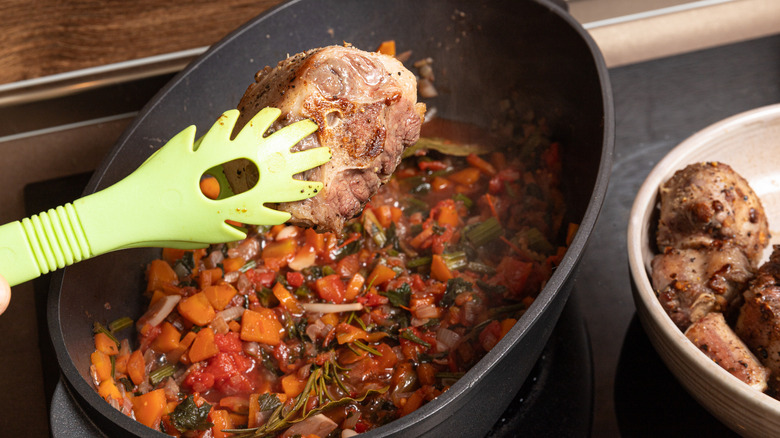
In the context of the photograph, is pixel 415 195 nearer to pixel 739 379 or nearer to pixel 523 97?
pixel 523 97

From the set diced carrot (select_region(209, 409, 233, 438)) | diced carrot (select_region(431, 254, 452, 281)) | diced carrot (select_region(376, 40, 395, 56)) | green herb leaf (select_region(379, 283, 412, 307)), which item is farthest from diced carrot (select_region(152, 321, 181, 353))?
diced carrot (select_region(376, 40, 395, 56))

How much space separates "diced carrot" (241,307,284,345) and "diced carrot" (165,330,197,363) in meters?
0.13

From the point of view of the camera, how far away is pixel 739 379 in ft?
4.56

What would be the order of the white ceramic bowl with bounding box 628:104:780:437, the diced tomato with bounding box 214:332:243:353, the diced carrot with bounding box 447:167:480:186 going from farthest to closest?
the diced carrot with bounding box 447:167:480:186 < the diced tomato with bounding box 214:332:243:353 < the white ceramic bowl with bounding box 628:104:780:437

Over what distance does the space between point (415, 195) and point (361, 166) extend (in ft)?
2.28

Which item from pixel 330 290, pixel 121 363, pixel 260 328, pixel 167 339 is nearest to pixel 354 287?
pixel 330 290

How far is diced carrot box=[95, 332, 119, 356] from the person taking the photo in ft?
5.23

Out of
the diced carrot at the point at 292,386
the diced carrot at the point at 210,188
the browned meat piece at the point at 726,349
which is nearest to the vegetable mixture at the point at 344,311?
the diced carrot at the point at 292,386

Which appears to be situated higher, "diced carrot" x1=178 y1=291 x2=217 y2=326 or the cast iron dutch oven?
the cast iron dutch oven

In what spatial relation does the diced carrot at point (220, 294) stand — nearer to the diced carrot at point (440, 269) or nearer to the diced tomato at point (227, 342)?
the diced tomato at point (227, 342)

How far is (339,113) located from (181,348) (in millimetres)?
784

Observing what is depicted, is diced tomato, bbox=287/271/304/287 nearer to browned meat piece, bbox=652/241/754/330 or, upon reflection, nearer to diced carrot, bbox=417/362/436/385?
diced carrot, bbox=417/362/436/385

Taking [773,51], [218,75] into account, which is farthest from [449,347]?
[773,51]

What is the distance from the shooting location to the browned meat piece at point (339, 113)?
140cm
